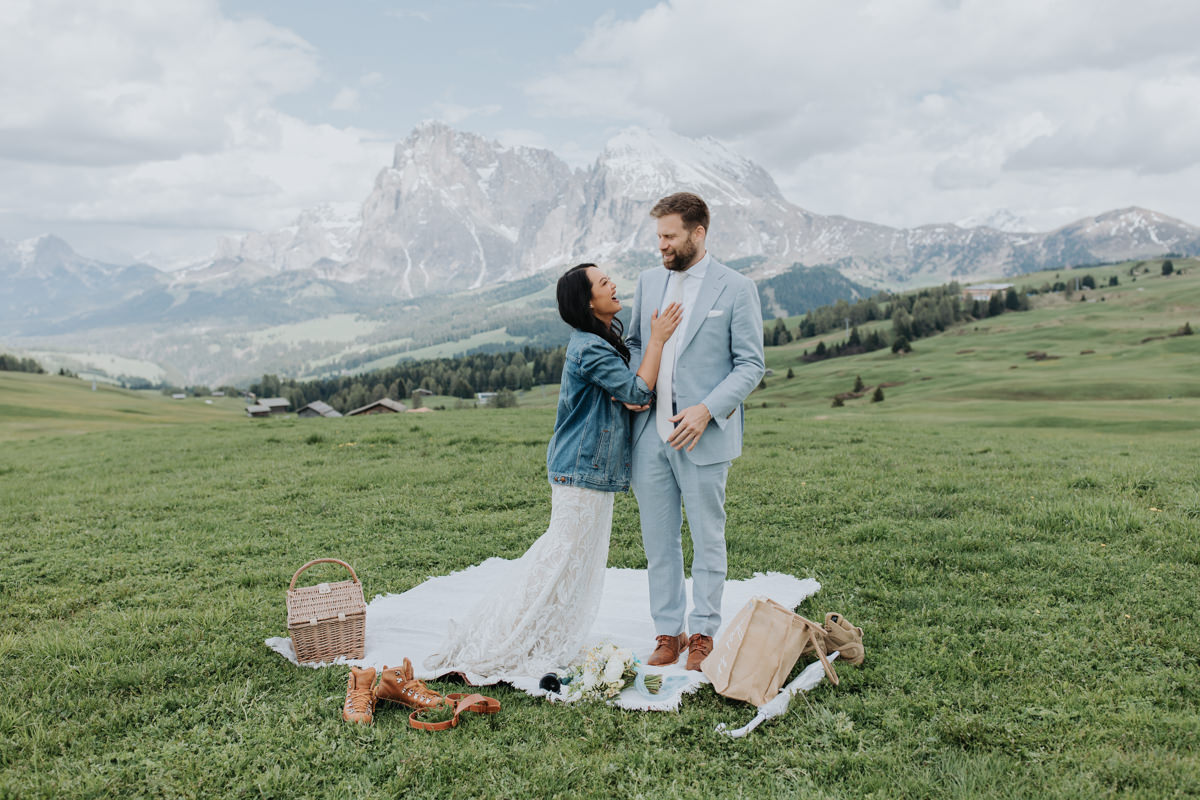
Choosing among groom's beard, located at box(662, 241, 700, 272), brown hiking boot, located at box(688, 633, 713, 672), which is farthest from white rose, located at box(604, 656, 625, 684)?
groom's beard, located at box(662, 241, 700, 272)

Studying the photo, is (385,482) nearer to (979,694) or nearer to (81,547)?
(81,547)

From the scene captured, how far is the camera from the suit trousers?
5.94m

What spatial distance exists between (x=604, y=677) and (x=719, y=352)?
2.83 metres

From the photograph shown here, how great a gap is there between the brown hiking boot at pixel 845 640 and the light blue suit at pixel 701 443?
3.15 ft

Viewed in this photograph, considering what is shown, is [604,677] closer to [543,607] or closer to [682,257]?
[543,607]

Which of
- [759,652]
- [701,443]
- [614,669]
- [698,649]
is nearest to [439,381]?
[698,649]

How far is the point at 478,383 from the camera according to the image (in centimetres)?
14075

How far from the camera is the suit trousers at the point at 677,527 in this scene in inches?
234

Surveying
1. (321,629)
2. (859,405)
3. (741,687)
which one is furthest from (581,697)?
(859,405)

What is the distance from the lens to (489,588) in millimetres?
7652

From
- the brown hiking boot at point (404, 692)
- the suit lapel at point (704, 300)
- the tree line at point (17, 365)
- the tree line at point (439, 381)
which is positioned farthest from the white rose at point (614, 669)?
the tree line at point (17, 365)

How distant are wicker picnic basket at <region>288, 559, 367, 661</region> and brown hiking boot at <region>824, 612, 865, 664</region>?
4.23 meters

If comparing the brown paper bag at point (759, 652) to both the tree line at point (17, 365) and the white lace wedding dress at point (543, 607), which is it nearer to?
the white lace wedding dress at point (543, 607)

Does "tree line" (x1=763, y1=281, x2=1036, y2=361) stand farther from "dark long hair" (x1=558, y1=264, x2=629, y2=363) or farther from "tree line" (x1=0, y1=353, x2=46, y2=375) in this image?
"tree line" (x1=0, y1=353, x2=46, y2=375)
